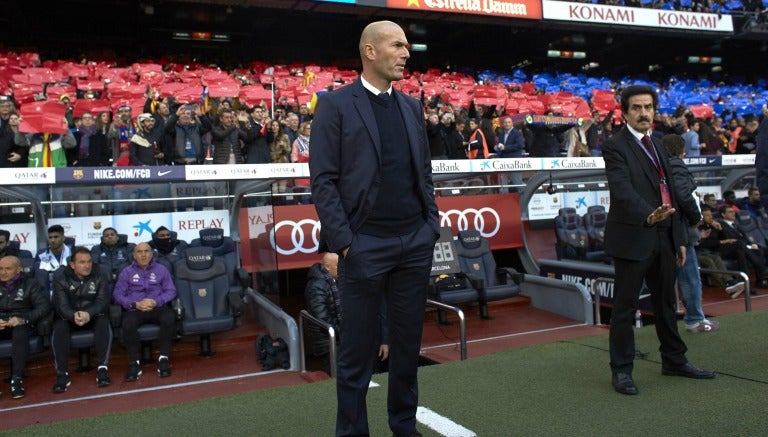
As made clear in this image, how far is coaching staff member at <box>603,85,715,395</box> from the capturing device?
3551 millimetres

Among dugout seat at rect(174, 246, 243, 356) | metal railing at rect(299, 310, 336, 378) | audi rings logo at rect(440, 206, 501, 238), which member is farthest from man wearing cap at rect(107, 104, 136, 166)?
audi rings logo at rect(440, 206, 501, 238)

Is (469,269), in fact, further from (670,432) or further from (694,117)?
(694,117)

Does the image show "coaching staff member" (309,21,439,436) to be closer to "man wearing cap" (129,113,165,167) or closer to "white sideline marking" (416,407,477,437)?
"white sideline marking" (416,407,477,437)

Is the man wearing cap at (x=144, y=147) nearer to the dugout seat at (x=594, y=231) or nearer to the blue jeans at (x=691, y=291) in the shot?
the dugout seat at (x=594, y=231)

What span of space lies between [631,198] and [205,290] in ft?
18.0

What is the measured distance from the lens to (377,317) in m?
2.71

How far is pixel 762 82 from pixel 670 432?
30771mm

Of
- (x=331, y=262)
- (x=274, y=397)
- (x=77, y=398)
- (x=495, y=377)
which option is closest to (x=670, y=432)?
(x=495, y=377)

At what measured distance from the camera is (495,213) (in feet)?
32.7

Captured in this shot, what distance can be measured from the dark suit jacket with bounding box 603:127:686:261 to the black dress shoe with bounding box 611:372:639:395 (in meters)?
0.68

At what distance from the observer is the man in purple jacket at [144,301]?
6406 mm

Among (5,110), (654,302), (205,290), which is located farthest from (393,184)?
(5,110)

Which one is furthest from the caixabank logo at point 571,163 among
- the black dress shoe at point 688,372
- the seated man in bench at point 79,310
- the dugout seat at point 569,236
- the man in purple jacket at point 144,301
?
the seated man in bench at point 79,310

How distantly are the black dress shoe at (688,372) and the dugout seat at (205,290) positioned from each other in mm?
4773
